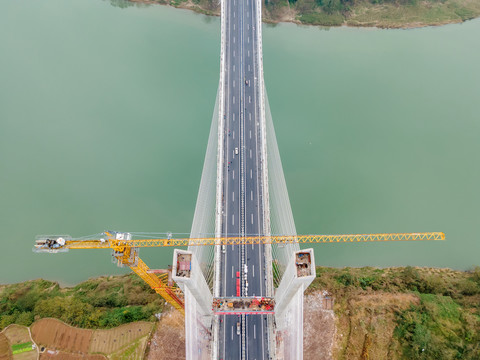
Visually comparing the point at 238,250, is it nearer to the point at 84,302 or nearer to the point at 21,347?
the point at 84,302

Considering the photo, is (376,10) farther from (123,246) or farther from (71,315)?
(71,315)

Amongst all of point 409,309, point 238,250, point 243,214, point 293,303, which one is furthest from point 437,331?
point 243,214

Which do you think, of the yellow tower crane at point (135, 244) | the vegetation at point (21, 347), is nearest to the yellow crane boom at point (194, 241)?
the yellow tower crane at point (135, 244)

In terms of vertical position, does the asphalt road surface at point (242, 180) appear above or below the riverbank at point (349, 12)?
below

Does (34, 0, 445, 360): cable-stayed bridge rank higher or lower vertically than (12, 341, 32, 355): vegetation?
higher

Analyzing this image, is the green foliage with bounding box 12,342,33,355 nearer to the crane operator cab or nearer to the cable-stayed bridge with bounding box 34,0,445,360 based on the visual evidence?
the cable-stayed bridge with bounding box 34,0,445,360

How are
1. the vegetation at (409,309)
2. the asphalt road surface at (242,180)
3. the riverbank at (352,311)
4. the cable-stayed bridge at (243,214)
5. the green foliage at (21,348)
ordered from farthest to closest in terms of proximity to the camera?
the green foliage at (21,348), the riverbank at (352,311), the asphalt road surface at (242,180), the vegetation at (409,309), the cable-stayed bridge at (243,214)

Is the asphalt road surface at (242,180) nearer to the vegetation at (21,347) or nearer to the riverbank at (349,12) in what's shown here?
the riverbank at (349,12)

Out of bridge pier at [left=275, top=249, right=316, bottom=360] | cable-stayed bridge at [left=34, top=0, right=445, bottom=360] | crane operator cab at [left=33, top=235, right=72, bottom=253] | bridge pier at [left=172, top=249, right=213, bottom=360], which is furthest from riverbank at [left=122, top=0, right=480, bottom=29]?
bridge pier at [left=172, top=249, right=213, bottom=360]
